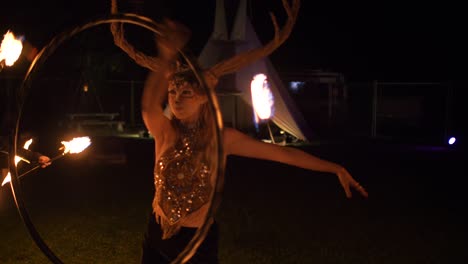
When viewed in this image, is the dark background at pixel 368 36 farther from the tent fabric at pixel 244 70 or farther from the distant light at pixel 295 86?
the tent fabric at pixel 244 70

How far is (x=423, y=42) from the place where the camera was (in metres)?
33.3

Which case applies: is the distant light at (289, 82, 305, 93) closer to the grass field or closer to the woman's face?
the grass field

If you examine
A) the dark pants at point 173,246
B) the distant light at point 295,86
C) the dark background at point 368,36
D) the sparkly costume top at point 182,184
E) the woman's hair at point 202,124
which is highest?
the dark background at point 368,36

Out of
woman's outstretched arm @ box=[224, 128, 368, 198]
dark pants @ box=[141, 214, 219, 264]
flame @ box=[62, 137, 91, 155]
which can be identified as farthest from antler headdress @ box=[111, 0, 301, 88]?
flame @ box=[62, 137, 91, 155]

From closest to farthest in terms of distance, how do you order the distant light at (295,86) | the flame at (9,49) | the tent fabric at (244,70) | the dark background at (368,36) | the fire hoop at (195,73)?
the fire hoop at (195,73)
the flame at (9,49)
the tent fabric at (244,70)
the distant light at (295,86)
the dark background at (368,36)

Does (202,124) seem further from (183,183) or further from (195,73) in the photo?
(195,73)

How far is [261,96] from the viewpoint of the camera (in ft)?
55.3

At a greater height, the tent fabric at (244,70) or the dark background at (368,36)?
the dark background at (368,36)

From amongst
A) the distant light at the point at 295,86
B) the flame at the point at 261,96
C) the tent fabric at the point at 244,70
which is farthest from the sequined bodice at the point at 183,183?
the distant light at the point at 295,86

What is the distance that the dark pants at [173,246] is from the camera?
3.04m

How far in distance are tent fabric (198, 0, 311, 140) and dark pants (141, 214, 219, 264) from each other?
1347cm

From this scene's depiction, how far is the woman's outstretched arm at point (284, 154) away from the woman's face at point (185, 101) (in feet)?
0.71

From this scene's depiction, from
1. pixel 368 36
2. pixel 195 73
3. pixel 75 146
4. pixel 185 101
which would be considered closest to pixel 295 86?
pixel 368 36

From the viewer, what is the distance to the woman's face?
9.91ft
